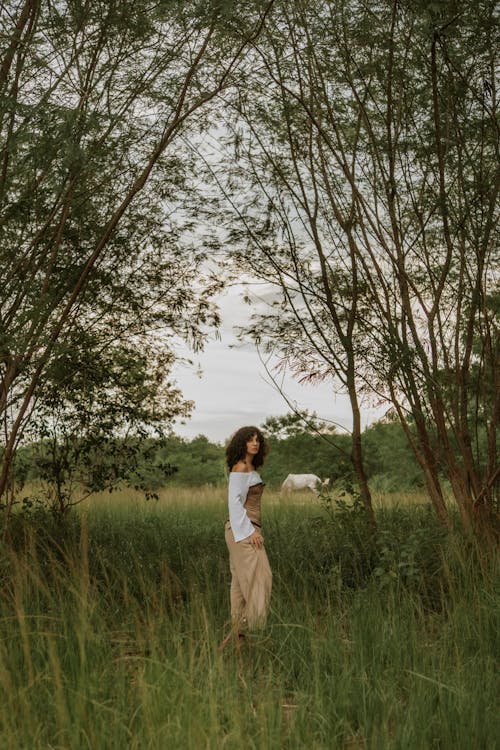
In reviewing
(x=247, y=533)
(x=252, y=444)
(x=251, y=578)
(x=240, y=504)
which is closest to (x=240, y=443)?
(x=252, y=444)

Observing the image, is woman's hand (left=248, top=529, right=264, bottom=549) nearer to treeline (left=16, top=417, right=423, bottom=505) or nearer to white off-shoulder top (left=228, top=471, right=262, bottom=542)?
white off-shoulder top (left=228, top=471, right=262, bottom=542)

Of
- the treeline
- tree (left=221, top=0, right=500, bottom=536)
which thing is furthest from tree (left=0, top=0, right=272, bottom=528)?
the treeline

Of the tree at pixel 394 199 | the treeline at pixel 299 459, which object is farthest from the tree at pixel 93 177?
the treeline at pixel 299 459

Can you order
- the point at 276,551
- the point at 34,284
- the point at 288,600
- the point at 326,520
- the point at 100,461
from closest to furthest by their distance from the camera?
the point at 288,600
the point at 34,284
the point at 276,551
the point at 326,520
the point at 100,461

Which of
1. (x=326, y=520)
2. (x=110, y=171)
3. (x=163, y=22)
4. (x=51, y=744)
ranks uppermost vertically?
(x=163, y=22)

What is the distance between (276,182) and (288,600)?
4818mm

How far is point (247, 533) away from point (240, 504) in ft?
0.66

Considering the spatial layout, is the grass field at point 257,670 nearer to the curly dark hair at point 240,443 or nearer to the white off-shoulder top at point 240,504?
the white off-shoulder top at point 240,504

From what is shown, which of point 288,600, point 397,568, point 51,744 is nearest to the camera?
point 51,744

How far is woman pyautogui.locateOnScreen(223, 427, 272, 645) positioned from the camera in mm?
5547

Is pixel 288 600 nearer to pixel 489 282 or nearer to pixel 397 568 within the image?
pixel 397 568

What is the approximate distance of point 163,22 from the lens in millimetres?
7539

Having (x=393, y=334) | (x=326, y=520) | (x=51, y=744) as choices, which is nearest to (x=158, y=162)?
(x=393, y=334)

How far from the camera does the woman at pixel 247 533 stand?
218 inches
